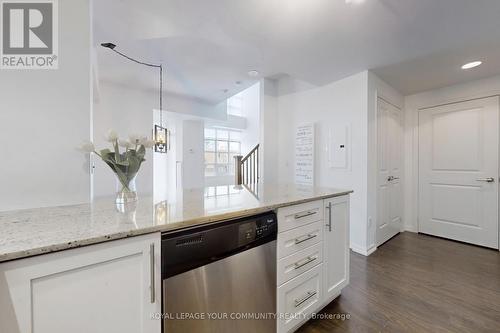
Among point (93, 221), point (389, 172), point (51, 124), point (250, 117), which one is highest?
point (250, 117)

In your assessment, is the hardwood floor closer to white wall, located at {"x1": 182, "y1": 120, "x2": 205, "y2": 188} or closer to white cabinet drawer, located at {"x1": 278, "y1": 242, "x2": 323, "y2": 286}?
white cabinet drawer, located at {"x1": 278, "y1": 242, "x2": 323, "y2": 286}

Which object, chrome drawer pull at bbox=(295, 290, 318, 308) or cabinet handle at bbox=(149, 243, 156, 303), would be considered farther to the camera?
chrome drawer pull at bbox=(295, 290, 318, 308)

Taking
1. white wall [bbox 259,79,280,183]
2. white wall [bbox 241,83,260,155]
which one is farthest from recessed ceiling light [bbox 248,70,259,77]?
white wall [bbox 241,83,260,155]

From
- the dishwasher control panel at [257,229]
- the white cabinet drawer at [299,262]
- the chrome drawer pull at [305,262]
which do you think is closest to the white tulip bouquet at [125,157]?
the dishwasher control panel at [257,229]

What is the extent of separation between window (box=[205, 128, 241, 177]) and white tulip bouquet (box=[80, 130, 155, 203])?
5.37 metres

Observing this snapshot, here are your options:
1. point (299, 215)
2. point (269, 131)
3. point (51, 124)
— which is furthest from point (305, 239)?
point (269, 131)

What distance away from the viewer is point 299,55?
8.39 feet

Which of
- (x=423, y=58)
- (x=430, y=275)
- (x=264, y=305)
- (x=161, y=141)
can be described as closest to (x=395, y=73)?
(x=423, y=58)

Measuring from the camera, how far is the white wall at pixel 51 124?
3.77 ft

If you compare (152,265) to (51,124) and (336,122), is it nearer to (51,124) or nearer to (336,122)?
(51,124)

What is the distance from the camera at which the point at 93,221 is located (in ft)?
2.98

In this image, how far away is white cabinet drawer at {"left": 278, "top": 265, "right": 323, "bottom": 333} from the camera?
1.35 metres

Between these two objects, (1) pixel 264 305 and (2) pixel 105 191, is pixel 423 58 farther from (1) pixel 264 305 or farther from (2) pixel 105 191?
(2) pixel 105 191

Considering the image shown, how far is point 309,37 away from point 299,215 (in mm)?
1710
